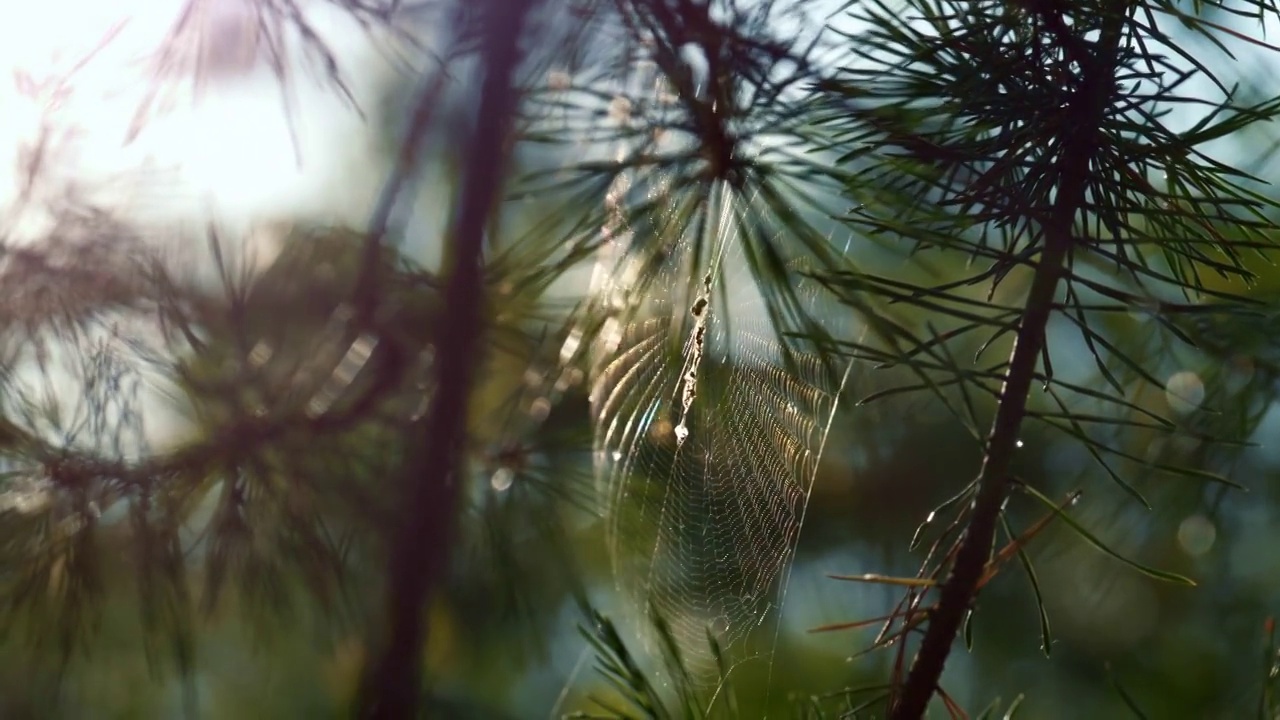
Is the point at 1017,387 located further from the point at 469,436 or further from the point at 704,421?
the point at 469,436

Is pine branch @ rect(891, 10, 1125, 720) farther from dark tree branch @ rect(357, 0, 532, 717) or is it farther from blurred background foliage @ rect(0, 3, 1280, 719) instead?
dark tree branch @ rect(357, 0, 532, 717)

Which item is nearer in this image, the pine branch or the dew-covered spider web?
the pine branch

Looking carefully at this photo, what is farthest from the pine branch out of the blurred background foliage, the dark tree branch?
the dark tree branch

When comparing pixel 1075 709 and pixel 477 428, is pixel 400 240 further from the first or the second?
pixel 1075 709

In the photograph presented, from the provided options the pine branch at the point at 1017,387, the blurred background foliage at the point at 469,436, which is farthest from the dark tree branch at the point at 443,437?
the pine branch at the point at 1017,387

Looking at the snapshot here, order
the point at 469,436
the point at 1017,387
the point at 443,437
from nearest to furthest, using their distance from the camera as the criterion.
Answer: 1. the point at 1017,387
2. the point at 443,437
3. the point at 469,436

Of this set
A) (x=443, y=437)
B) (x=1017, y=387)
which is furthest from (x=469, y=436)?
(x=1017, y=387)
